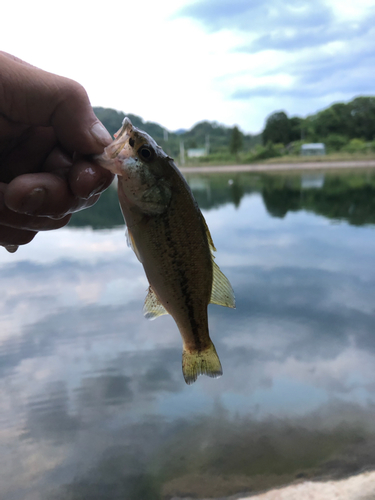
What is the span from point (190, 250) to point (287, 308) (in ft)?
27.2

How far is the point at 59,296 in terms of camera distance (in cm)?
1129

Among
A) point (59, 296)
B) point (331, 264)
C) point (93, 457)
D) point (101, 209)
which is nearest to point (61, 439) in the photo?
point (93, 457)

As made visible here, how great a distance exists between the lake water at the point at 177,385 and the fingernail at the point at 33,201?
4081 millimetres

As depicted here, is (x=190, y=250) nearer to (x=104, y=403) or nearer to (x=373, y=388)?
(x=104, y=403)

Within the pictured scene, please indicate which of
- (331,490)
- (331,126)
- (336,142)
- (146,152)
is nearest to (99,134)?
(146,152)

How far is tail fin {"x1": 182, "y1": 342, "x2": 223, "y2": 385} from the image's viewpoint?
202cm

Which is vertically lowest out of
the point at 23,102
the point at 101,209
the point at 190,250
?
the point at 101,209

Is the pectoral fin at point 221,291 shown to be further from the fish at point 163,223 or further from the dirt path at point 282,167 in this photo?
the dirt path at point 282,167

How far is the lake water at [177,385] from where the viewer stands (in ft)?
15.8

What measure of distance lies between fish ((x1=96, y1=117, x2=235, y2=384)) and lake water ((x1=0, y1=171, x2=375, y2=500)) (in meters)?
3.66

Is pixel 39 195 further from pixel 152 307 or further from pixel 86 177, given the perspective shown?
pixel 152 307

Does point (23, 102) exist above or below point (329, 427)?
above

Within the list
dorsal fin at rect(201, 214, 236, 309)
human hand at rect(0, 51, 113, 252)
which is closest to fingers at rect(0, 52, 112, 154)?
human hand at rect(0, 51, 113, 252)

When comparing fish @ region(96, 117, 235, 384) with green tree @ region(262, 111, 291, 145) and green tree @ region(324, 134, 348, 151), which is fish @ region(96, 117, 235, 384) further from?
green tree @ region(262, 111, 291, 145)
